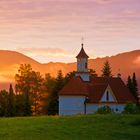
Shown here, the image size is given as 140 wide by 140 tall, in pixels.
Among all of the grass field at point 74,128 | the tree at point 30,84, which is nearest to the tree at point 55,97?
the tree at point 30,84

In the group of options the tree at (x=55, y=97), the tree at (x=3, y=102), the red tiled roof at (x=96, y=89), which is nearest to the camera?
the tree at (x=3, y=102)

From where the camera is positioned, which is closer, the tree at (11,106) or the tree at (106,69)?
the tree at (11,106)

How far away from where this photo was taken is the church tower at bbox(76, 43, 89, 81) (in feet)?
317

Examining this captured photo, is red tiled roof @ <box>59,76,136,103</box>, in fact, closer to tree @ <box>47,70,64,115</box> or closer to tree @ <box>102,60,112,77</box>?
tree @ <box>47,70,64,115</box>

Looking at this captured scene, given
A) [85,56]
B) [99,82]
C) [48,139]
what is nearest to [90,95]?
[99,82]

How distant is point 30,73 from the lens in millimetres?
122750

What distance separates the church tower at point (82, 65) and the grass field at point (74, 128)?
7070 centimetres

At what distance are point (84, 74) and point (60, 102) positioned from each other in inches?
303

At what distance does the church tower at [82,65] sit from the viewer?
3802 inches

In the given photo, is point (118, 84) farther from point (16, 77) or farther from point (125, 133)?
point (125, 133)

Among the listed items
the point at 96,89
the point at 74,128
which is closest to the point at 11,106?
the point at 96,89

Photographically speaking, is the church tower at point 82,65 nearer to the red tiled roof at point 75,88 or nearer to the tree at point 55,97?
the red tiled roof at point 75,88

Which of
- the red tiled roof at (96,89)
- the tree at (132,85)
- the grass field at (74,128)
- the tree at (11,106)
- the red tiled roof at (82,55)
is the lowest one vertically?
the grass field at (74,128)

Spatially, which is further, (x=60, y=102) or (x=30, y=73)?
(x=30, y=73)
